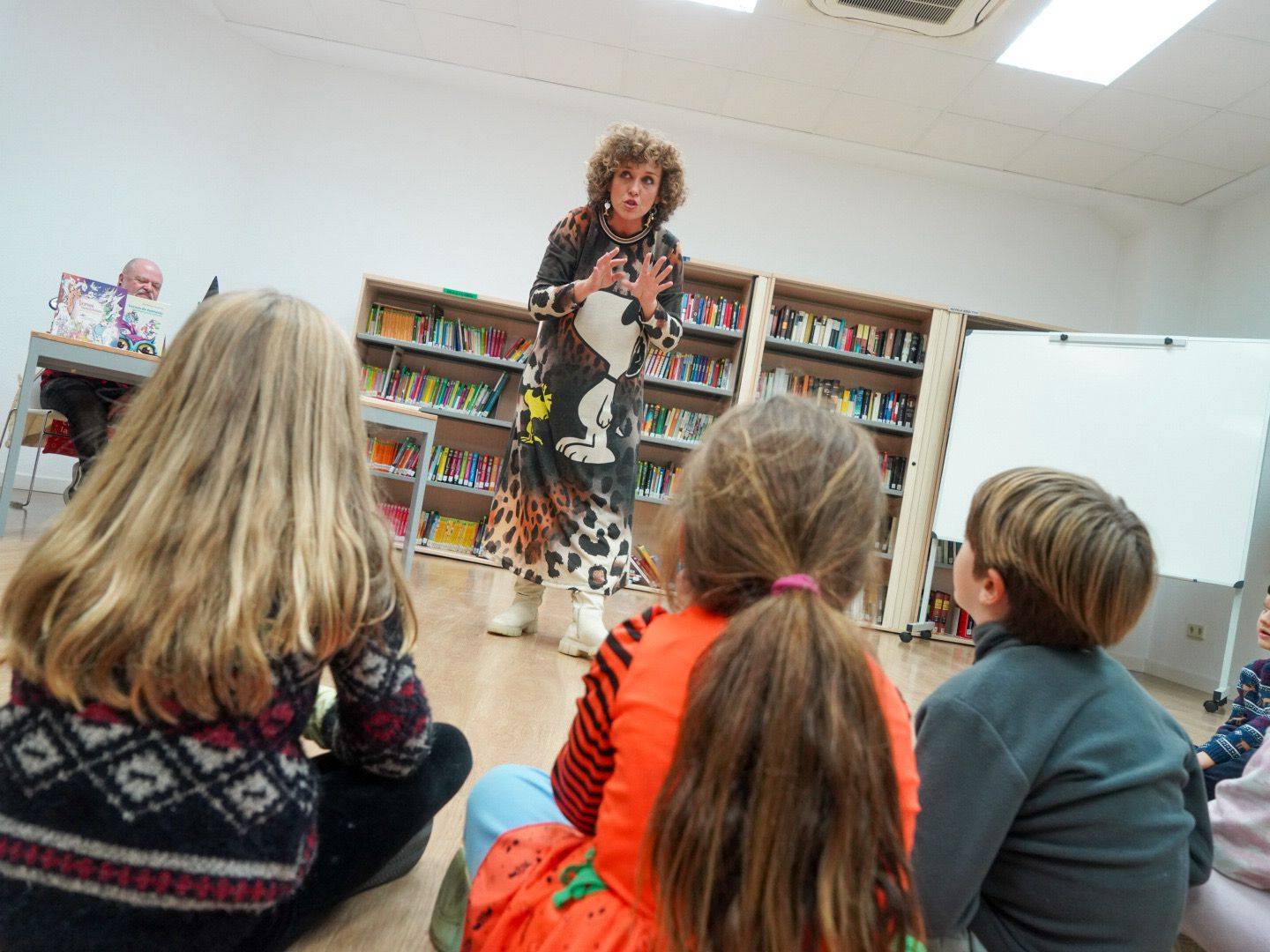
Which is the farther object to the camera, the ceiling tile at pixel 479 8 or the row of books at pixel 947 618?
the row of books at pixel 947 618

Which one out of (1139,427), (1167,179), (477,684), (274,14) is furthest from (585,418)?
(1167,179)

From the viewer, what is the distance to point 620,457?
8.92 ft

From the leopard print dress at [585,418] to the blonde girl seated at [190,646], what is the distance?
1.87 metres

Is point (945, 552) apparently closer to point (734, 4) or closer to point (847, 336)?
point (847, 336)

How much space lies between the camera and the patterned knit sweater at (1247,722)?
141 cm

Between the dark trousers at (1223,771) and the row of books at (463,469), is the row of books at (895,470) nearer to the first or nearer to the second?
the row of books at (463,469)

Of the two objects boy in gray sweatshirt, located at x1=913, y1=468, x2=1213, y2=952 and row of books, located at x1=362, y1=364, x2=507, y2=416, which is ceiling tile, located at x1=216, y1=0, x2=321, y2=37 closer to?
row of books, located at x1=362, y1=364, x2=507, y2=416

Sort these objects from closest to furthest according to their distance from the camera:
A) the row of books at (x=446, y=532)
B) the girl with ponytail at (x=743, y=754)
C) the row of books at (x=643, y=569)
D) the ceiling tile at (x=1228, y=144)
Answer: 1. the girl with ponytail at (x=743, y=754)
2. the ceiling tile at (x=1228, y=144)
3. the row of books at (x=643, y=569)
4. the row of books at (x=446, y=532)

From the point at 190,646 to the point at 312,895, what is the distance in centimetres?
40

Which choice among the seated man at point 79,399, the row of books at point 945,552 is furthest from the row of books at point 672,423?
the seated man at point 79,399

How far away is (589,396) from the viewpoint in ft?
8.80

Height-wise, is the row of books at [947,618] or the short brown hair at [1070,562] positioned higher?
the short brown hair at [1070,562]

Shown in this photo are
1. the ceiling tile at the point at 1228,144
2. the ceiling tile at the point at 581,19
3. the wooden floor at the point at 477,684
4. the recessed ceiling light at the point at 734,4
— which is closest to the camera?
the wooden floor at the point at 477,684

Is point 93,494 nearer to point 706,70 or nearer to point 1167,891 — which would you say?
point 1167,891
